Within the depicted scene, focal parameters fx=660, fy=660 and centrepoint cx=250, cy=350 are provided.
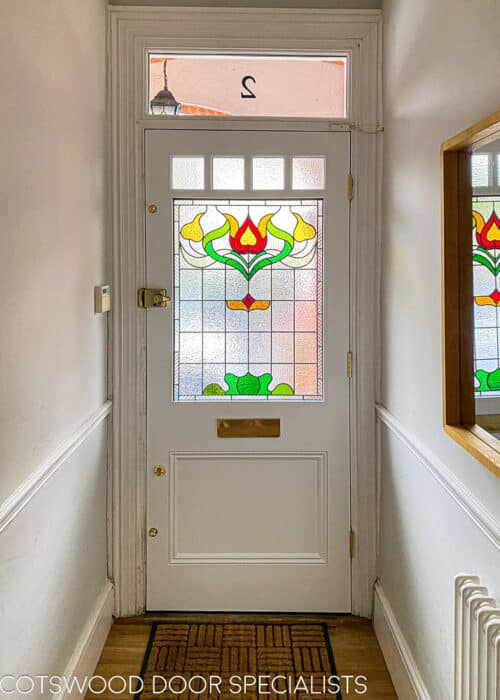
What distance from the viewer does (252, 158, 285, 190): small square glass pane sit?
2.62 m

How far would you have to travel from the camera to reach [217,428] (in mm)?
2662

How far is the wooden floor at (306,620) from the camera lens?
2.23 meters

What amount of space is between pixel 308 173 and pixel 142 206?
67 centimetres

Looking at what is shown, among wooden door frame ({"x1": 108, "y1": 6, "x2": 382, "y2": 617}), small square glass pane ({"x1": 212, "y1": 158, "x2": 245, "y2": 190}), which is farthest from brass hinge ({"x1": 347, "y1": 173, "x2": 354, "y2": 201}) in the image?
small square glass pane ({"x1": 212, "y1": 158, "x2": 245, "y2": 190})

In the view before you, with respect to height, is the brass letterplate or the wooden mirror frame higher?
the wooden mirror frame

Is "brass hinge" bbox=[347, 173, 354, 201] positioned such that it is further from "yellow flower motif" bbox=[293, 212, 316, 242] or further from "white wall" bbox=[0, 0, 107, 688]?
"white wall" bbox=[0, 0, 107, 688]

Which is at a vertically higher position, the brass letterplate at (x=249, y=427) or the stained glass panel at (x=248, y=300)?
the stained glass panel at (x=248, y=300)

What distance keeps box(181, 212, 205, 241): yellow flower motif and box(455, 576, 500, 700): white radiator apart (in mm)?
1648

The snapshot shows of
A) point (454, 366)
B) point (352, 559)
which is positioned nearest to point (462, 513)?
point (454, 366)

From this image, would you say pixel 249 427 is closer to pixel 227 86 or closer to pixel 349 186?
pixel 349 186

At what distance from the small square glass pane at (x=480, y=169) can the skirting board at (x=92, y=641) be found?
1734 mm

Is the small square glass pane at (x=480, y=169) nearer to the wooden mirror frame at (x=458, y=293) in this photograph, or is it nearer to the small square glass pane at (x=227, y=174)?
the wooden mirror frame at (x=458, y=293)

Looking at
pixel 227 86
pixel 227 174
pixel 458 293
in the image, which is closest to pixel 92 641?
pixel 458 293

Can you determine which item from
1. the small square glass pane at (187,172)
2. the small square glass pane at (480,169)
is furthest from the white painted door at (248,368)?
the small square glass pane at (480,169)
